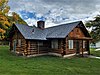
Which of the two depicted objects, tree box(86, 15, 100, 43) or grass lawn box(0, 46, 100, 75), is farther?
tree box(86, 15, 100, 43)

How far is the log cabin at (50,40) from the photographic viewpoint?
28547 mm

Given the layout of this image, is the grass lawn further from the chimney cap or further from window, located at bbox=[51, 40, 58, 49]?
the chimney cap

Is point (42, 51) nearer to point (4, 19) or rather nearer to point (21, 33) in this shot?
point (21, 33)

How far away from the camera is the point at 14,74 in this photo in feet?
50.3

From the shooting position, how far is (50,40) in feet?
102

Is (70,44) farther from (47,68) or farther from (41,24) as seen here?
(47,68)

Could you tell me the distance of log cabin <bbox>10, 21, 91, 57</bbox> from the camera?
2855cm

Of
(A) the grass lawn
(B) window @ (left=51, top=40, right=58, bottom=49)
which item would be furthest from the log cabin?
(A) the grass lawn

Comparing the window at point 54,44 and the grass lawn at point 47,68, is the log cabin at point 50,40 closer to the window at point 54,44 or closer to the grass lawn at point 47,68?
the window at point 54,44

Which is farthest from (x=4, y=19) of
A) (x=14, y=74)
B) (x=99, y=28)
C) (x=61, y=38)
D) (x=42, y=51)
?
(x=14, y=74)

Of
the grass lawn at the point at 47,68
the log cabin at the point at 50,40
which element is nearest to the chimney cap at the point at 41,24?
the log cabin at the point at 50,40

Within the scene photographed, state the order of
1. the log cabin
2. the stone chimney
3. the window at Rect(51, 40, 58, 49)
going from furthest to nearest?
1. the stone chimney
2. the window at Rect(51, 40, 58, 49)
3. the log cabin

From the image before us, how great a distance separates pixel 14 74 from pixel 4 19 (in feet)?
80.0

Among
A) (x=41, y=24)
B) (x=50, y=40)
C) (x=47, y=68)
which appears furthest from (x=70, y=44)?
(x=47, y=68)
